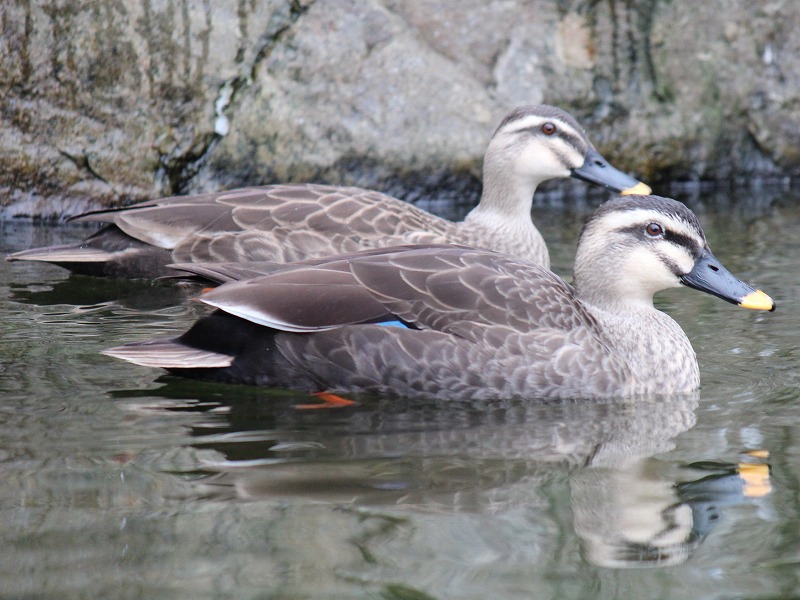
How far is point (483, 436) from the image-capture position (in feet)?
17.8

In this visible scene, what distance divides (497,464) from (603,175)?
453 cm

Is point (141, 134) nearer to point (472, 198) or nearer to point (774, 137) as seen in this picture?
point (472, 198)

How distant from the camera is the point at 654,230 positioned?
252 inches

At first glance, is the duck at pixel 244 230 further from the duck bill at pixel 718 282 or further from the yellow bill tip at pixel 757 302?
the yellow bill tip at pixel 757 302

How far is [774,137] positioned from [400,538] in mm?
9144

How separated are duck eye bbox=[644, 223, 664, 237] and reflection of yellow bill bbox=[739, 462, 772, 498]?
167cm

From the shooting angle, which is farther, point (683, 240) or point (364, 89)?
point (364, 89)

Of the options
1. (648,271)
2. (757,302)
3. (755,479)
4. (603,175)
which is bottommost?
(755,479)

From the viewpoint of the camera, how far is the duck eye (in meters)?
6.38

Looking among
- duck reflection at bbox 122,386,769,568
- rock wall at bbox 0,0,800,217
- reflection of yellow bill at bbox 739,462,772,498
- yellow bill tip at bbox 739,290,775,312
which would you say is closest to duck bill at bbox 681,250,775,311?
yellow bill tip at bbox 739,290,775,312

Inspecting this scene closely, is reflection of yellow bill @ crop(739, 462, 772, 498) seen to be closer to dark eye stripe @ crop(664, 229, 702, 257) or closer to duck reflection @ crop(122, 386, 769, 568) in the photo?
duck reflection @ crop(122, 386, 769, 568)

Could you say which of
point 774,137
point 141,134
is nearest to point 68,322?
point 141,134

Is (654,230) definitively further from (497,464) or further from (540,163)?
(540,163)

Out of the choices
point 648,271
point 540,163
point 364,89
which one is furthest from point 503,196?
point 648,271
